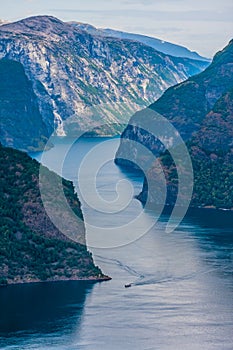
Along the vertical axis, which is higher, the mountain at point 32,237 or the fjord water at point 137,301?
the mountain at point 32,237

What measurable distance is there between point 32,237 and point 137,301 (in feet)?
61.2

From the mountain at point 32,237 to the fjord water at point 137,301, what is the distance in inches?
99.6

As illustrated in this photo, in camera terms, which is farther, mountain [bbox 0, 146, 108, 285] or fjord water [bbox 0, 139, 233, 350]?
mountain [bbox 0, 146, 108, 285]

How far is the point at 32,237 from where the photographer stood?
426ft

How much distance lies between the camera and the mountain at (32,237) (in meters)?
126

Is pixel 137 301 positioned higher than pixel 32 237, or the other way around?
pixel 32 237

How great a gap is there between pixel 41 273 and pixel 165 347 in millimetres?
27628

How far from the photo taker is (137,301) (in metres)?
117

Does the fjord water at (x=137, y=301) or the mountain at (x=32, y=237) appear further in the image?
the mountain at (x=32, y=237)

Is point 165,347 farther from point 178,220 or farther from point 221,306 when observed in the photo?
point 178,220

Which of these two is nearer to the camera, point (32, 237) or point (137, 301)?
point (137, 301)

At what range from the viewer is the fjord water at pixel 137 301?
104 meters

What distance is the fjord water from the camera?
342 feet

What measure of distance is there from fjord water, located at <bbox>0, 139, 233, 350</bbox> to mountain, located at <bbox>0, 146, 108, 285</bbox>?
8.30ft
